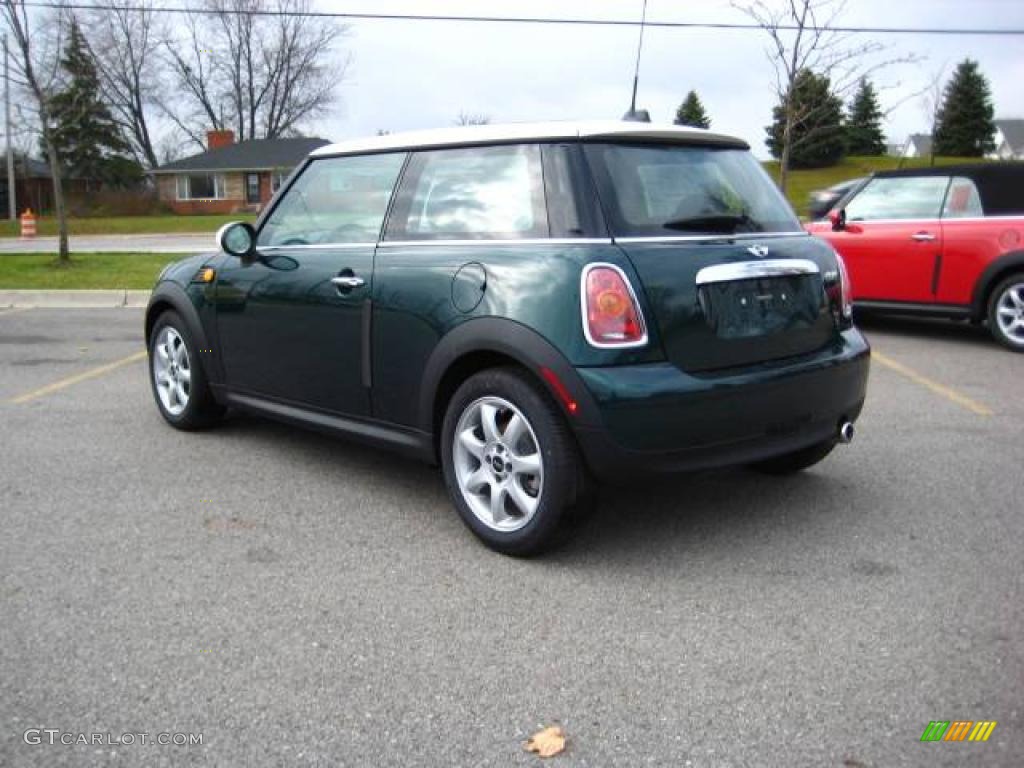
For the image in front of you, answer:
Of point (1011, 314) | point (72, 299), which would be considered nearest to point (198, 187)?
point (72, 299)

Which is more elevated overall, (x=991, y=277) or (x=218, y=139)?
(x=218, y=139)

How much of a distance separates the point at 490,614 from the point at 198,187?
5546 cm

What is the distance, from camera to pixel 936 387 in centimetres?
673

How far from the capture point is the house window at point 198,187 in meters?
53.5

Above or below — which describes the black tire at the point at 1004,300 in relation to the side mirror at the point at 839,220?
below

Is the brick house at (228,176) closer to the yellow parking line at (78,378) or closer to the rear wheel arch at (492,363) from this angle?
the yellow parking line at (78,378)

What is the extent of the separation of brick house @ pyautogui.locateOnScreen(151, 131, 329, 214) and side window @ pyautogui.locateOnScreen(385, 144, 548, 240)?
48838mm

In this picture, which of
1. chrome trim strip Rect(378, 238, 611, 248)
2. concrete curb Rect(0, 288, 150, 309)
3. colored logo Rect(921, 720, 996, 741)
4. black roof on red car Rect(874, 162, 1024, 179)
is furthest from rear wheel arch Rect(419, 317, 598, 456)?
concrete curb Rect(0, 288, 150, 309)

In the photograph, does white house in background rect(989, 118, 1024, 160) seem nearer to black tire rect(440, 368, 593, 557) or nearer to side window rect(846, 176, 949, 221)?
side window rect(846, 176, 949, 221)

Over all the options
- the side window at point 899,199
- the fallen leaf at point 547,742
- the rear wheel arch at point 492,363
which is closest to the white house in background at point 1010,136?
the side window at point 899,199

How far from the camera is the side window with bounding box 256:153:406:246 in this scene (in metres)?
4.24

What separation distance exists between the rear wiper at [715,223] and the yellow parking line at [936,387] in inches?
117

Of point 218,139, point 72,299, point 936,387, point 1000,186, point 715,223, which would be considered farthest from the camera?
point 218,139

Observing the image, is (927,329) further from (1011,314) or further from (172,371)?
(172,371)
